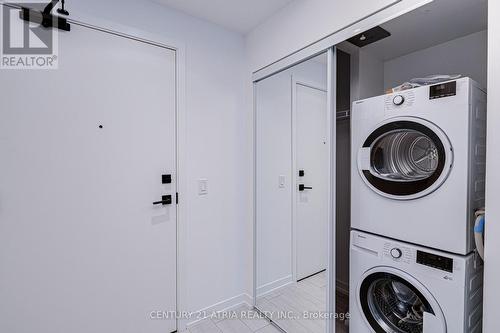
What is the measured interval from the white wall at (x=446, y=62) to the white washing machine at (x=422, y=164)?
0.63ft

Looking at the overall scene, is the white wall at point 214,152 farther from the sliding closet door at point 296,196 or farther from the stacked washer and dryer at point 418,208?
the stacked washer and dryer at point 418,208

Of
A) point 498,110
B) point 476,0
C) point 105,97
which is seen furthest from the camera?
point 105,97

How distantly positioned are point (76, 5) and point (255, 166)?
167 cm

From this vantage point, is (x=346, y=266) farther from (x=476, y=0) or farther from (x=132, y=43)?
(x=132, y=43)

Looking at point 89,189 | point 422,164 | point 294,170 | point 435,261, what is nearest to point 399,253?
point 435,261

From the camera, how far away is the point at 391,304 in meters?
1.40

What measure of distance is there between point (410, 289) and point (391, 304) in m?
0.21

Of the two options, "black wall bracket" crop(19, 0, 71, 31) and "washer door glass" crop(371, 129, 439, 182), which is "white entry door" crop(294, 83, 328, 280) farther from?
"black wall bracket" crop(19, 0, 71, 31)

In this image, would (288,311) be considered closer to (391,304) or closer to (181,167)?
(391,304)

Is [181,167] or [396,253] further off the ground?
[181,167]

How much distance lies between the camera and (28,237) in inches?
56.8

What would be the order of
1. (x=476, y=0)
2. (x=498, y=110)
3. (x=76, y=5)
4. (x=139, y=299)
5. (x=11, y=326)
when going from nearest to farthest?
1. (x=498, y=110)
2. (x=476, y=0)
3. (x=11, y=326)
4. (x=76, y=5)
5. (x=139, y=299)

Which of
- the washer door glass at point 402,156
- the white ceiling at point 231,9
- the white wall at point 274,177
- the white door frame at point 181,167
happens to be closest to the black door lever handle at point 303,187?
the white wall at point 274,177

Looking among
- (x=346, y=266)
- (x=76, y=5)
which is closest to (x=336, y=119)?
(x=346, y=266)
